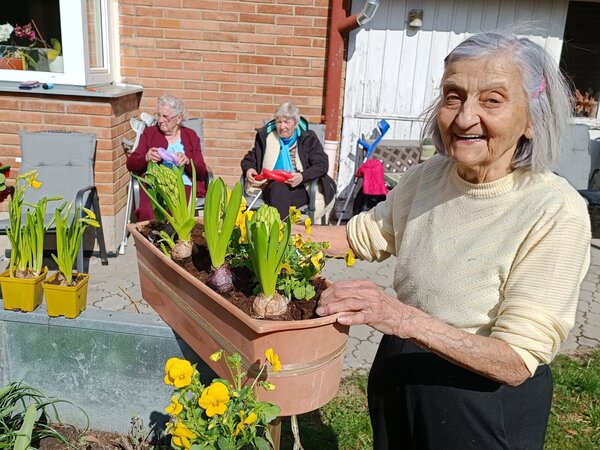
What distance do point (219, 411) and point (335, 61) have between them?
484 cm

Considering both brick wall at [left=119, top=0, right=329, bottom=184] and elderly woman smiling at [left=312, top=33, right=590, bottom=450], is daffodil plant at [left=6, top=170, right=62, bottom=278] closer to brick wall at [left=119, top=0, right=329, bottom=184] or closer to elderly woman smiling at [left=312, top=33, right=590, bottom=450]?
elderly woman smiling at [left=312, top=33, right=590, bottom=450]

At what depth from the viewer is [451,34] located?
5.83 metres

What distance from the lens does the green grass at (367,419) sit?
2.54 m

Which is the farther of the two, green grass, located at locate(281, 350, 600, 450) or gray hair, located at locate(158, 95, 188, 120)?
gray hair, located at locate(158, 95, 188, 120)

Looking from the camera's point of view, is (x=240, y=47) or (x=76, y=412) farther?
(x=240, y=47)

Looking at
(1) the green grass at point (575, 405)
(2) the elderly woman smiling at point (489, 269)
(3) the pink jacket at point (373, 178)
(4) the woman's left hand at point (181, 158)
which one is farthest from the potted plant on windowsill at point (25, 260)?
(3) the pink jacket at point (373, 178)

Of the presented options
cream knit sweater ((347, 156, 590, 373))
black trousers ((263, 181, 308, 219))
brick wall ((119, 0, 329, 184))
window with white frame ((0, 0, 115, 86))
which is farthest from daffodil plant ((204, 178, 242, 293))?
brick wall ((119, 0, 329, 184))

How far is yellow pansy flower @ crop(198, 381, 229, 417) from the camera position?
1169mm

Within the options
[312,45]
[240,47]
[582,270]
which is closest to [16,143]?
[240,47]

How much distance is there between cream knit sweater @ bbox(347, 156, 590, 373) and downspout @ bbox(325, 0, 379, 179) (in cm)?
403

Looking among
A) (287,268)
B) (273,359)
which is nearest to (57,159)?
(287,268)

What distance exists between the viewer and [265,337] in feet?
3.93

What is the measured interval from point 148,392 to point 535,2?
5700 mm

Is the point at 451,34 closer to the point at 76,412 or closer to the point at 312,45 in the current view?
the point at 312,45
